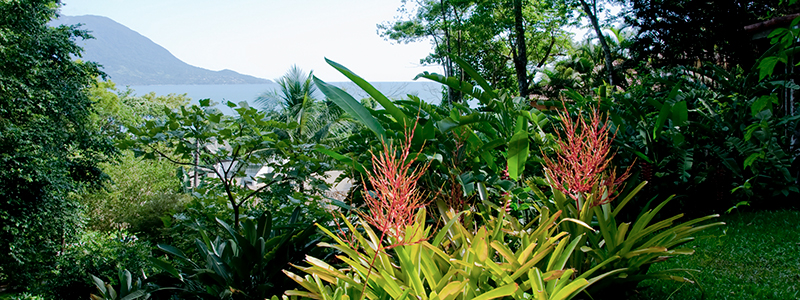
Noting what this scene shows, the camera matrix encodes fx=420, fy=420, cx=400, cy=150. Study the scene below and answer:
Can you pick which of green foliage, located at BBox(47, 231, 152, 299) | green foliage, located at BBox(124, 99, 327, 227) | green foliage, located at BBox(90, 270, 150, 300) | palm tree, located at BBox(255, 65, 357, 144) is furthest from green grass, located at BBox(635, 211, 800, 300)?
palm tree, located at BBox(255, 65, 357, 144)

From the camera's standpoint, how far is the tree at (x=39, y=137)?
8.62m

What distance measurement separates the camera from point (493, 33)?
16.8 meters

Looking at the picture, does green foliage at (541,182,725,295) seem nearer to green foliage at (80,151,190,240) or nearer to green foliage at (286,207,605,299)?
green foliage at (286,207,605,299)

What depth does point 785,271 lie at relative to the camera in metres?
2.23

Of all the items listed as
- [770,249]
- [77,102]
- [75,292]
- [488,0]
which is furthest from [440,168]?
[488,0]

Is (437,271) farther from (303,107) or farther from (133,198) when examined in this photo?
(303,107)

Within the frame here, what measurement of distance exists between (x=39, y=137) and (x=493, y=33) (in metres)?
14.5

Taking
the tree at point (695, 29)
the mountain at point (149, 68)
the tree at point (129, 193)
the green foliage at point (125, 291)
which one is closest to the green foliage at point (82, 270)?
the tree at point (129, 193)

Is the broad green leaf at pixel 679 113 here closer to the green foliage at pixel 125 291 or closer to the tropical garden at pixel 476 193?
the tropical garden at pixel 476 193

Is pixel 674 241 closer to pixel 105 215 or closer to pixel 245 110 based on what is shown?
pixel 245 110

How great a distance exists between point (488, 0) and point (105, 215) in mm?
16246

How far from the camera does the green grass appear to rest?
1.94 metres

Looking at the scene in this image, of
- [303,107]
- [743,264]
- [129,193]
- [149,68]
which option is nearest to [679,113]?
[743,264]

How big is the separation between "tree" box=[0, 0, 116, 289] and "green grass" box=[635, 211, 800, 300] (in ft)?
35.5
